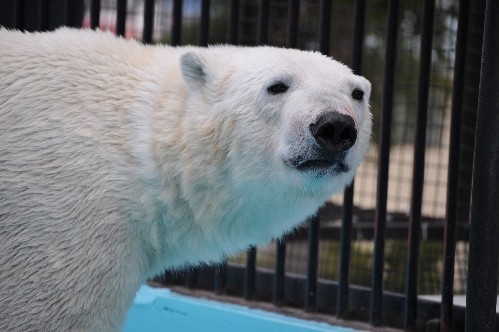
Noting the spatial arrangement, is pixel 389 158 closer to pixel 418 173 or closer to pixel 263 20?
pixel 418 173

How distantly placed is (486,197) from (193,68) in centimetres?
115

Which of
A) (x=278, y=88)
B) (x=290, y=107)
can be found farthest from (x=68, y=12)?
(x=290, y=107)

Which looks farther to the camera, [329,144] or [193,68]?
[193,68]

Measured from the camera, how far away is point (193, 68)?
2982 millimetres

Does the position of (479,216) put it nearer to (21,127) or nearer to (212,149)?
(212,149)

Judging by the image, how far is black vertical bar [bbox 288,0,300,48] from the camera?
4.21 m

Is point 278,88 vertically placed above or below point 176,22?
below

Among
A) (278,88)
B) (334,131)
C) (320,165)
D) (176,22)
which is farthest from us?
(176,22)

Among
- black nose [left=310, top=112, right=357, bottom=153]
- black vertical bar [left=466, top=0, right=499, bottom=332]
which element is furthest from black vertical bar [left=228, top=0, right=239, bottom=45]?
black nose [left=310, top=112, right=357, bottom=153]

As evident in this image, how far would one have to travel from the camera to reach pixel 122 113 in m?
2.97

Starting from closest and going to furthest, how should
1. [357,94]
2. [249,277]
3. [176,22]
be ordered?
[357,94]
[249,277]
[176,22]

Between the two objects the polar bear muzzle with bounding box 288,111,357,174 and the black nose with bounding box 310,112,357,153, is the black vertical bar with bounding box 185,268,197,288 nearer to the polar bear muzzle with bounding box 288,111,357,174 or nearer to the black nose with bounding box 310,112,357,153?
the polar bear muzzle with bounding box 288,111,357,174

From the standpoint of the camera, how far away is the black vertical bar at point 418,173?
395 cm

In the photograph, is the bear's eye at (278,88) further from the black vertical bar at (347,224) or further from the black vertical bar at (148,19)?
the black vertical bar at (148,19)
